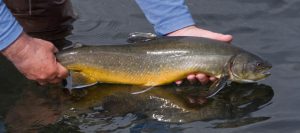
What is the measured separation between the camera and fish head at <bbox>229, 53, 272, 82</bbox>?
4.93 meters

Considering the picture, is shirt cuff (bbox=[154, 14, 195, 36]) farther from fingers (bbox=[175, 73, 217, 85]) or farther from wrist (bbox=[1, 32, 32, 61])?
wrist (bbox=[1, 32, 32, 61])

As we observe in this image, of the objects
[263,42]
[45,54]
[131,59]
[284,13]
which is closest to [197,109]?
[131,59]

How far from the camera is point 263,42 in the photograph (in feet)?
20.3

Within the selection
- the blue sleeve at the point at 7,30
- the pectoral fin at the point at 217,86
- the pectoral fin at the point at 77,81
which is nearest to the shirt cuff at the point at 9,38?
the blue sleeve at the point at 7,30

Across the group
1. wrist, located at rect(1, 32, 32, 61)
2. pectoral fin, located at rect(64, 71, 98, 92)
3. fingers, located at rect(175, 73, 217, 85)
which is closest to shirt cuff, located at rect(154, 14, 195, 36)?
fingers, located at rect(175, 73, 217, 85)

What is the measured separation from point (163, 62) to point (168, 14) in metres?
0.44

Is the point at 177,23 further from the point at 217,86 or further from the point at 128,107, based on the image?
the point at 128,107

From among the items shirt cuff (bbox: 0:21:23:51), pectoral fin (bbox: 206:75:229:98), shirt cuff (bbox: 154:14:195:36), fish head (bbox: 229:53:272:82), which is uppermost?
shirt cuff (bbox: 0:21:23:51)

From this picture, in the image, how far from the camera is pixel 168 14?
5211 mm

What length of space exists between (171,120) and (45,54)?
3.37 ft

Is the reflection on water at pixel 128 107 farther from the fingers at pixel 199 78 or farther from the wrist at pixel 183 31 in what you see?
the wrist at pixel 183 31

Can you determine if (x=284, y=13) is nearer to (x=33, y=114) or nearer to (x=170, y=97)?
(x=170, y=97)

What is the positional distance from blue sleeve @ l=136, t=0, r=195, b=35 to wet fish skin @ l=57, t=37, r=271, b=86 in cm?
22

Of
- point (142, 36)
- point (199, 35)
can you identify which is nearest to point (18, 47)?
point (142, 36)
